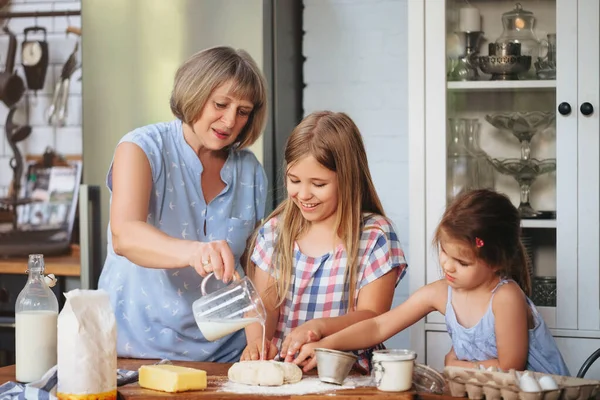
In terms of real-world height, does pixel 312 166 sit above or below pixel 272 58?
below

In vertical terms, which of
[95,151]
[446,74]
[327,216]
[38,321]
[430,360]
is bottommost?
[430,360]

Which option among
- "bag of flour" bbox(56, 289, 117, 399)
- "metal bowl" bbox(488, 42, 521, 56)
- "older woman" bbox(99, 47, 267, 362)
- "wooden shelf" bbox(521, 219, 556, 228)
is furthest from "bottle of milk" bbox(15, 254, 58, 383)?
"metal bowl" bbox(488, 42, 521, 56)

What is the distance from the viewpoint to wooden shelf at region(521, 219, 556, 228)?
9.27ft

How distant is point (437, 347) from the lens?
287cm

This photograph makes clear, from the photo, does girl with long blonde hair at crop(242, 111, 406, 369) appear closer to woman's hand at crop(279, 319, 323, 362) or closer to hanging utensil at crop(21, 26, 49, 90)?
woman's hand at crop(279, 319, 323, 362)

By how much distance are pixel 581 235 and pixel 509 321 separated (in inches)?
37.8

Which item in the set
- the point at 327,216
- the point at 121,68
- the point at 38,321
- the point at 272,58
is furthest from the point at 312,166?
the point at 121,68

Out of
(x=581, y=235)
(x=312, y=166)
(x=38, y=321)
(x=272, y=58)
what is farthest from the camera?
(x=272, y=58)

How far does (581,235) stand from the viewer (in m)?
2.78

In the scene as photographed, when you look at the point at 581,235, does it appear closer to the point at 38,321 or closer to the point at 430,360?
Answer: the point at 430,360

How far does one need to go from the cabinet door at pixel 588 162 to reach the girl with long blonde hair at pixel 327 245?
85 centimetres

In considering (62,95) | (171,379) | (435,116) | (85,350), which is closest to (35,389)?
(85,350)

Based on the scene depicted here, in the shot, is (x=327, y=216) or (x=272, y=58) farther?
(x=272, y=58)

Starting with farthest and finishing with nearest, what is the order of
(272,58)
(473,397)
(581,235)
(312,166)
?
A: (272,58) → (581,235) → (312,166) → (473,397)
